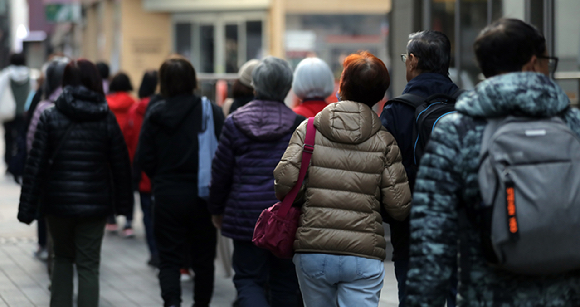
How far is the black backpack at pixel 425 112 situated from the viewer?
148 inches

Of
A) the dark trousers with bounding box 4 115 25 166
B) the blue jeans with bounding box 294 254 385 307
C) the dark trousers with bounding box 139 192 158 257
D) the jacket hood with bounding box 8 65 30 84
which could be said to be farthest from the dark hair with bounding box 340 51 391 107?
the dark trousers with bounding box 4 115 25 166

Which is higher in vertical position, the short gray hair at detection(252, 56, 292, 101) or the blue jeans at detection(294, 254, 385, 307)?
the short gray hair at detection(252, 56, 292, 101)

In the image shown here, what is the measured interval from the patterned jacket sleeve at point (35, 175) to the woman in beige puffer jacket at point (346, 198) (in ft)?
7.05

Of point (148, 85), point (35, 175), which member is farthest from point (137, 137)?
point (35, 175)

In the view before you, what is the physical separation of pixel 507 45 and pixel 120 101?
23.1 ft

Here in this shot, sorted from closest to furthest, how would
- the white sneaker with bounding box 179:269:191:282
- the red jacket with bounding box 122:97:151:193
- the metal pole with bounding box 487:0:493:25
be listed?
the white sneaker with bounding box 179:269:191:282 < the red jacket with bounding box 122:97:151:193 < the metal pole with bounding box 487:0:493:25

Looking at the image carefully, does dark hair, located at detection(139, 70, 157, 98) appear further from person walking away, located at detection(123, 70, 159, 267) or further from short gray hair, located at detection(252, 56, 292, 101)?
short gray hair, located at detection(252, 56, 292, 101)

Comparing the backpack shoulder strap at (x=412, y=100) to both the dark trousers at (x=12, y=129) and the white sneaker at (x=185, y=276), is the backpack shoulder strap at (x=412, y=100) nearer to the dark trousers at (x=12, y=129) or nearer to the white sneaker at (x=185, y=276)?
the white sneaker at (x=185, y=276)

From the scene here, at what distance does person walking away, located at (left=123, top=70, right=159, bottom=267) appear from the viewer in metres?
7.86

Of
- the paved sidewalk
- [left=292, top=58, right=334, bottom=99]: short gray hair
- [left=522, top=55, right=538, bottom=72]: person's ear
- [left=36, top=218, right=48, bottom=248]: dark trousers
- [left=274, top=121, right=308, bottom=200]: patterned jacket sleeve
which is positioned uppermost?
[left=522, top=55, right=538, bottom=72]: person's ear

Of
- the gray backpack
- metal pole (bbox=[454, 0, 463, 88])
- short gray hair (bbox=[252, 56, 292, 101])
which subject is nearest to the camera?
the gray backpack

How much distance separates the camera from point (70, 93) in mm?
5355

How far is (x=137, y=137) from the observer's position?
8.18m

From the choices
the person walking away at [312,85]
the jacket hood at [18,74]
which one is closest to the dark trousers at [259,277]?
the person walking away at [312,85]
